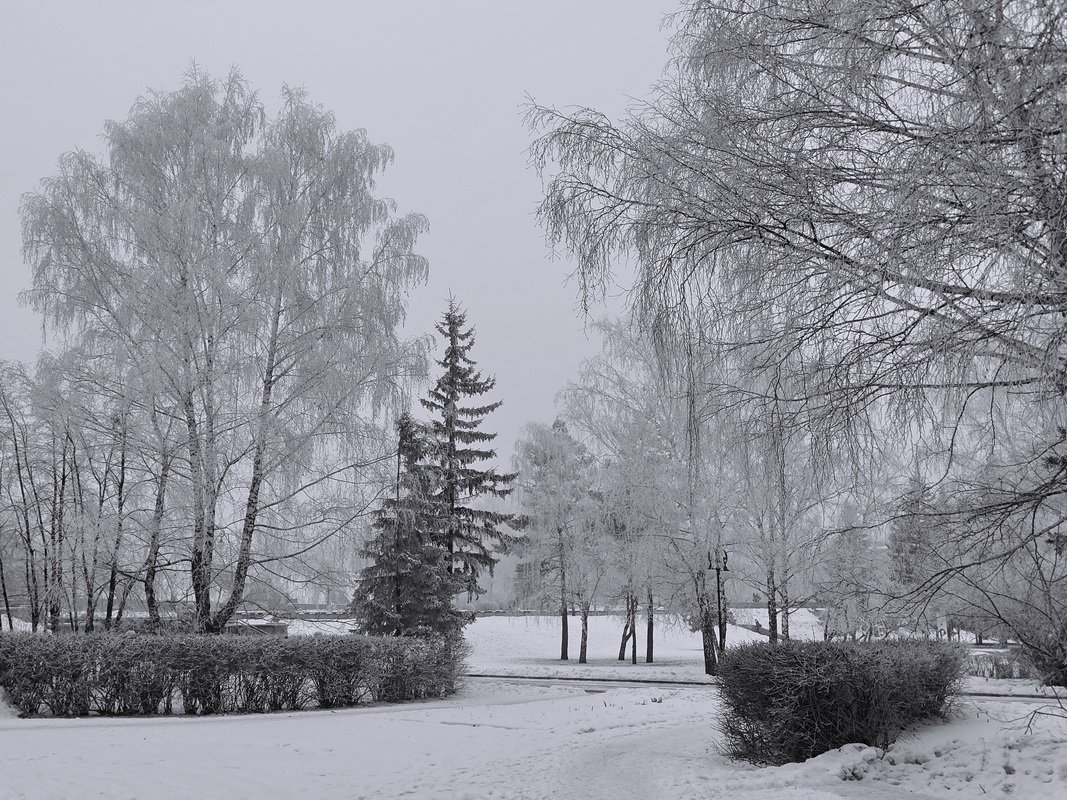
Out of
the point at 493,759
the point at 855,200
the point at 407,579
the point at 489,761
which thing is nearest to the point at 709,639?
the point at 407,579

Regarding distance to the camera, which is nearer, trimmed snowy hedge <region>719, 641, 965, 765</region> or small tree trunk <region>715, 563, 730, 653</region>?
trimmed snowy hedge <region>719, 641, 965, 765</region>

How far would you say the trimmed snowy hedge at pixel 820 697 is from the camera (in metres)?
6.85

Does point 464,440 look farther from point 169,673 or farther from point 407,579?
point 169,673

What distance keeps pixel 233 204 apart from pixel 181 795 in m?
10.2

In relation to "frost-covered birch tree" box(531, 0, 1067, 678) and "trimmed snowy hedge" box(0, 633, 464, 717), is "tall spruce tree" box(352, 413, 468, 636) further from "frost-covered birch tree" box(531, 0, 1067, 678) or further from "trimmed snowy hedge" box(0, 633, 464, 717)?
"frost-covered birch tree" box(531, 0, 1067, 678)

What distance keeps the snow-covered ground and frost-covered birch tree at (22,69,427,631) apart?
318cm

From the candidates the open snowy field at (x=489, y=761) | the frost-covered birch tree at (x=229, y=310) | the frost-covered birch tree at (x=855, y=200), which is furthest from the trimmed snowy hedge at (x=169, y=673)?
the frost-covered birch tree at (x=855, y=200)

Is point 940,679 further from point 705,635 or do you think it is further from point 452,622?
point 452,622

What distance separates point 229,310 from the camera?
40.7ft

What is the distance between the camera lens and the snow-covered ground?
20.0 ft

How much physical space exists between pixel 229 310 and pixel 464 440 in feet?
52.6

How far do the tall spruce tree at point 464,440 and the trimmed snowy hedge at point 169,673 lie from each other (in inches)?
526

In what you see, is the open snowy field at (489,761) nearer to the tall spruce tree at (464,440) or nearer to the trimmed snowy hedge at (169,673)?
the trimmed snowy hedge at (169,673)

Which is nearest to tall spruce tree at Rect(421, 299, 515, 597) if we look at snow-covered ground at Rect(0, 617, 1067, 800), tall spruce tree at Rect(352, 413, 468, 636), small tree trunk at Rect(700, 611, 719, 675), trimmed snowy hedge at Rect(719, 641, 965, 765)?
tall spruce tree at Rect(352, 413, 468, 636)
